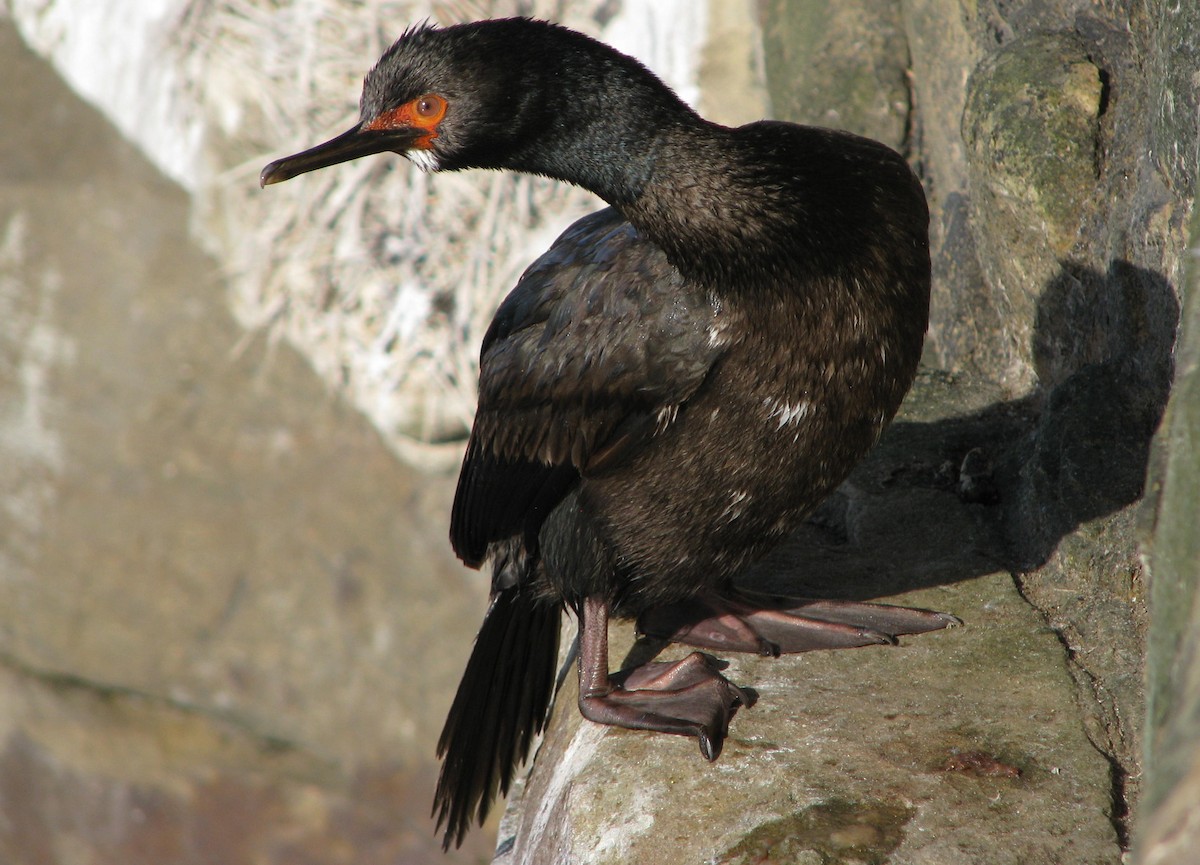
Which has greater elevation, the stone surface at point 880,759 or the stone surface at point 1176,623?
the stone surface at point 1176,623

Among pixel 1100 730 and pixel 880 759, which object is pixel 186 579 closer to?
pixel 880 759

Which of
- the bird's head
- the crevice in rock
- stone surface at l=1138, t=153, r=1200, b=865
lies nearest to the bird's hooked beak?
the bird's head

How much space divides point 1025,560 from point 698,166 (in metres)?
1.40

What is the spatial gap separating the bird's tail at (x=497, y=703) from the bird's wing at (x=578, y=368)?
0.25 meters

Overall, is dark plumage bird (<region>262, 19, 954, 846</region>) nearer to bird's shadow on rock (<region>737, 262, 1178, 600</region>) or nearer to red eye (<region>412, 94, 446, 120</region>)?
red eye (<region>412, 94, 446, 120</region>)

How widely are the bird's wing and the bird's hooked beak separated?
1.72ft

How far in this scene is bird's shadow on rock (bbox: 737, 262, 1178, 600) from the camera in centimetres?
299

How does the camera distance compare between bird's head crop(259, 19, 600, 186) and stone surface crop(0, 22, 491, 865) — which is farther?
stone surface crop(0, 22, 491, 865)

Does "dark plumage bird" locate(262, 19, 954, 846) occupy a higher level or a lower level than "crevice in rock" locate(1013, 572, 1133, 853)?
higher

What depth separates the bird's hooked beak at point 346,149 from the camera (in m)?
2.54

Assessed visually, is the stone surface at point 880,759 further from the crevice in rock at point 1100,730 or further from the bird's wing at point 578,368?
the bird's wing at point 578,368

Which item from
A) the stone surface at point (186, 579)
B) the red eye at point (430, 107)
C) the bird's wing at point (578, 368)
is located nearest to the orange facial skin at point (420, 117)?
the red eye at point (430, 107)

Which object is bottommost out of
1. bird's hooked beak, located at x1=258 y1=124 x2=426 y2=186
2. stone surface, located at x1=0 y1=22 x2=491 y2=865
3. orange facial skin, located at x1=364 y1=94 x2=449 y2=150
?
stone surface, located at x1=0 y1=22 x2=491 y2=865

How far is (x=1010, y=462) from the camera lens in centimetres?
353
